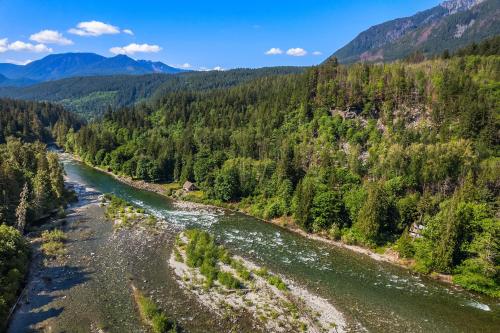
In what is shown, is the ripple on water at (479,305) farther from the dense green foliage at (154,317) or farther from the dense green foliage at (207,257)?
the dense green foliage at (154,317)

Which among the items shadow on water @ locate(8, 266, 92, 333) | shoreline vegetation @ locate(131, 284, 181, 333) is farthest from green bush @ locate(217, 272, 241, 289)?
shadow on water @ locate(8, 266, 92, 333)

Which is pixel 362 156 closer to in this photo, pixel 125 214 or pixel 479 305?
pixel 479 305

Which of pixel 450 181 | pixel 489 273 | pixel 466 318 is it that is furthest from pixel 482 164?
pixel 466 318

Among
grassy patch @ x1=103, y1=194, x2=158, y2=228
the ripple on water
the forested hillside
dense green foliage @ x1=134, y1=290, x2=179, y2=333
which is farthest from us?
grassy patch @ x1=103, y1=194, x2=158, y2=228

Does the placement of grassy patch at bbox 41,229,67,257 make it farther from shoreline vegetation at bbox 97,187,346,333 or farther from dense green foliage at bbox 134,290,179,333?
dense green foliage at bbox 134,290,179,333

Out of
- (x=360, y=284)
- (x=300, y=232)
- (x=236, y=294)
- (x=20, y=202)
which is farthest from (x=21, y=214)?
(x=360, y=284)

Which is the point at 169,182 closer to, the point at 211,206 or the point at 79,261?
the point at 211,206
